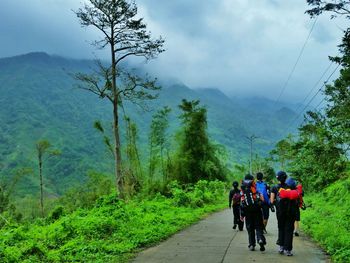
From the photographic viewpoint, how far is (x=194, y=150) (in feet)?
158

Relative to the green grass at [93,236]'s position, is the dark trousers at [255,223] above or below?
above

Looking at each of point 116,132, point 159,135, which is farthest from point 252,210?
point 159,135

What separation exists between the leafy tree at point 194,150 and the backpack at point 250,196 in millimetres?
36071

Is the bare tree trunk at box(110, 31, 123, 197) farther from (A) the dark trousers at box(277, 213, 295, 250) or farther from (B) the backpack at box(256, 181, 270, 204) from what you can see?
(A) the dark trousers at box(277, 213, 295, 250)

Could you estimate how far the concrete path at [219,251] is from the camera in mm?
9953

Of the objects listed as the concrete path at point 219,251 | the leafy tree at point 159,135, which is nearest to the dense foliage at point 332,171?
the concrete path at point 219,251

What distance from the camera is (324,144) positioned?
26766 millimetres

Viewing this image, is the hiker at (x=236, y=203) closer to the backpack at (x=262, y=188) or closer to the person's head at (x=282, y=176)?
the backpack at (x=262, y=188)

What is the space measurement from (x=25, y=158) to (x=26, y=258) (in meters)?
179

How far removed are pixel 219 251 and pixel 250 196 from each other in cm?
164

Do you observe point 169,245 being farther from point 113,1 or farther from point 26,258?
point 113,1

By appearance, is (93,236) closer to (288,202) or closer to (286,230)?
(286,230)

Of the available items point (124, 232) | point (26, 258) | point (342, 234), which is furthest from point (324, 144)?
point (26, 258)

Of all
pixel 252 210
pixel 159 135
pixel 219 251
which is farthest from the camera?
pixel 159 135
